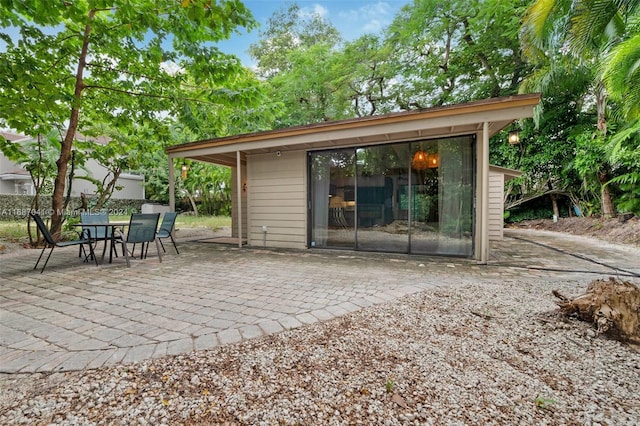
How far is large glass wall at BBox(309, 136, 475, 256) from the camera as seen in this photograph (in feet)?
16.1

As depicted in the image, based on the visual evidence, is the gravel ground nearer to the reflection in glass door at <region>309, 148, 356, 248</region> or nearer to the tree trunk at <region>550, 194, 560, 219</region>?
the reflection in glass door at <region>309, 148, 356, 248</region>

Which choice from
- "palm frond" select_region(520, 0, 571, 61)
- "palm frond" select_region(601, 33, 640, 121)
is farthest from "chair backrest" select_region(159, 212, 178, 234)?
"palm frond" select_region(601, 33, 640, 121)

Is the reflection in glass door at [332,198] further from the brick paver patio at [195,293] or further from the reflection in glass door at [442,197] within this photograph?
the reflection in glass door at [442,197]

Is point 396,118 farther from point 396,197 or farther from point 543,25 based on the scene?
point 543,25

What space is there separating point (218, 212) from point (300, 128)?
1442 centimetres

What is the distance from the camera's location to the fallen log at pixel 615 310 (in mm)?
1963

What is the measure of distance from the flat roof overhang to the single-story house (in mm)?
15

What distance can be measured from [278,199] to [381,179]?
2.38 meters

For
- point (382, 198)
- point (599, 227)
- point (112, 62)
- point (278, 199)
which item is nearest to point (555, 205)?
point (599, 227)

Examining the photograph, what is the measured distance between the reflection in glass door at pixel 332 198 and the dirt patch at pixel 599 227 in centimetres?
629

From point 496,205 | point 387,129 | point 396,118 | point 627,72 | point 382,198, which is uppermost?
point 627,72

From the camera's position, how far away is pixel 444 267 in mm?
4246

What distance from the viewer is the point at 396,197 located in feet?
17.2

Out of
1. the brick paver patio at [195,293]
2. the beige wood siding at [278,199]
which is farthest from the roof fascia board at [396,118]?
the brick paver patio at [195,293]
